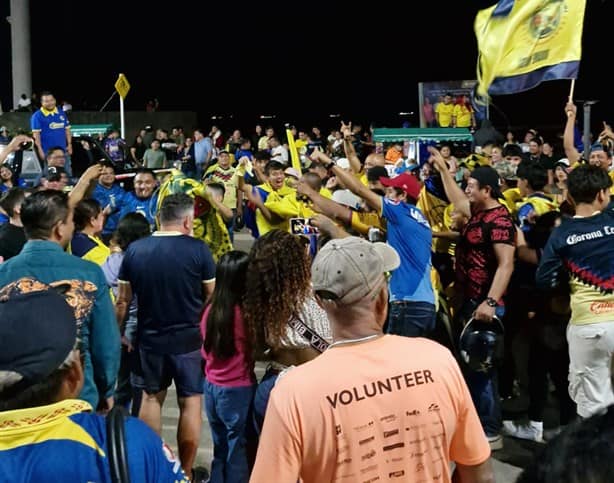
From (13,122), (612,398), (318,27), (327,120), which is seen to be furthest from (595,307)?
(318,27)

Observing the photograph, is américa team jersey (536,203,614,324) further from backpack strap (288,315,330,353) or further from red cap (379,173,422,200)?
backpack strap (288,315,330,353)

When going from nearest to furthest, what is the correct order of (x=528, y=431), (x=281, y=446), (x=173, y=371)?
(x=281, y=446)
(x=173, y=371)
(x=528, y=431)

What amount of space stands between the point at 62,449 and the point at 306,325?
1824 millimetres

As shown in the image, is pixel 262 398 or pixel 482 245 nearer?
pixel 262 398

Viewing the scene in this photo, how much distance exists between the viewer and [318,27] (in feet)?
119

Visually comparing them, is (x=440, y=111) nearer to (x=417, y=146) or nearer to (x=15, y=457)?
(x=417, y=146)

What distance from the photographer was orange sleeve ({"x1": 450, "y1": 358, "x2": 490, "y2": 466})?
2.60m

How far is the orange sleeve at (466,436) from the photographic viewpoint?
2.60 meters

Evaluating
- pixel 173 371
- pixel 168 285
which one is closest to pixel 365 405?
pixel 168 285

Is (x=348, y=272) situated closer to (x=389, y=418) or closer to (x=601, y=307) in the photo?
(x=389, y=418)

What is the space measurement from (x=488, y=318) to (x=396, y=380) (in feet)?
10.5

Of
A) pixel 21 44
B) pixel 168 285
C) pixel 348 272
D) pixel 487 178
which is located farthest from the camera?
pixel 21 44

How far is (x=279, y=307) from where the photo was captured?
12.5 feet

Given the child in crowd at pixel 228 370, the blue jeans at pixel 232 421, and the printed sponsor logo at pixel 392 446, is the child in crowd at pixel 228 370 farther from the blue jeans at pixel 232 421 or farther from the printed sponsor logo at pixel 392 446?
the printed sponsor logo at pixel 392 446
